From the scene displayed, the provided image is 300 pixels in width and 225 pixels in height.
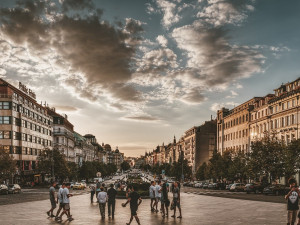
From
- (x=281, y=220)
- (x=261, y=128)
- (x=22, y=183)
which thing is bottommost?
(x=22, y=183)

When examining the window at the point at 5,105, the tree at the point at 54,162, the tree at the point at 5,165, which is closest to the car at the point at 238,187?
the tree at the point at 5,165

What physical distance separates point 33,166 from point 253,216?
80365mm

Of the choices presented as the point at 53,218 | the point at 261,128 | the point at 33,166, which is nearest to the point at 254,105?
the point at 261,128

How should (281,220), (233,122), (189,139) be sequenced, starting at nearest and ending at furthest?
(281,220)
(233,122)
(189,139)

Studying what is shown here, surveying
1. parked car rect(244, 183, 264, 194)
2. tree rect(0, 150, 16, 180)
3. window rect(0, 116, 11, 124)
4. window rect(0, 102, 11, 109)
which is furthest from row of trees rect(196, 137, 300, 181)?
window rect(0, 102, 11, 109)

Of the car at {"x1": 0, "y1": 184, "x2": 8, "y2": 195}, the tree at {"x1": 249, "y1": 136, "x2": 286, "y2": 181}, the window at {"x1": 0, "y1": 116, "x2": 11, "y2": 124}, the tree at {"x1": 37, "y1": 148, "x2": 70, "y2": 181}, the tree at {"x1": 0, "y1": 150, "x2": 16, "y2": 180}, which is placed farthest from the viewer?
the tree at {"x1": 37, "y1": 148, "x2": 70, "y2": 181}

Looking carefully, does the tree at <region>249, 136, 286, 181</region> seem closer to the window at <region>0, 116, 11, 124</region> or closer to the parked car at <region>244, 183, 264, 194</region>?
the parked car at <region>244, 183, 264, 194</region>

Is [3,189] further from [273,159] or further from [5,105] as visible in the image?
[273,159]

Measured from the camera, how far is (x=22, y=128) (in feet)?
290

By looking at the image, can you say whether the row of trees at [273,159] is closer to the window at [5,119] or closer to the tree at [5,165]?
the tree at [5,165]

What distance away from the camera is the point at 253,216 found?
2400 cm

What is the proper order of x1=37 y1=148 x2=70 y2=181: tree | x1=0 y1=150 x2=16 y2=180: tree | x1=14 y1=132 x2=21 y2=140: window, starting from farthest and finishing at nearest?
1. x1=37 y1=148 x2=70 y2=181: tree
2. x1=14 y1=132 x2=21 y2=140: window
3. x1=0 y1=150 x2=16 y2=180: tree

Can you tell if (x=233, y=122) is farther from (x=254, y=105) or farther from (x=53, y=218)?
Answer: (x=53, y=218)

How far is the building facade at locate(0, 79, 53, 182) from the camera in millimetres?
82500
